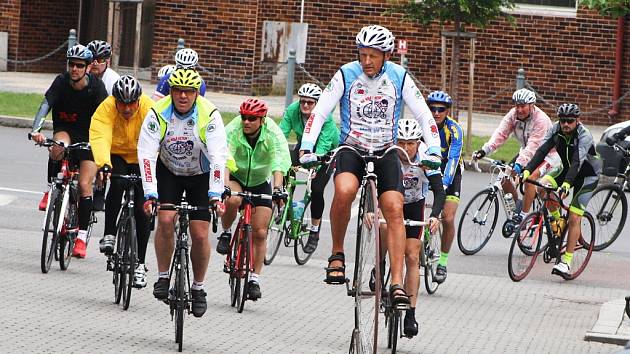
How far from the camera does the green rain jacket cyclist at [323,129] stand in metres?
15.5

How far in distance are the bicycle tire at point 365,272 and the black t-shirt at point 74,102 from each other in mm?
4449

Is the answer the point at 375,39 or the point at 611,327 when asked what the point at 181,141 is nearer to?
the point at 375,39

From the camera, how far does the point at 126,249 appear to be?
39.5ft

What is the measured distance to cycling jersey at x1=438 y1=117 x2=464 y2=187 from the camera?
1438cm

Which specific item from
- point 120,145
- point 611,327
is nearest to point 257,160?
point 120,145

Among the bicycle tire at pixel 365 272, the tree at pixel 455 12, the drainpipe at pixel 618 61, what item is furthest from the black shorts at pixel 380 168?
the drainpipe at pixel 618 61

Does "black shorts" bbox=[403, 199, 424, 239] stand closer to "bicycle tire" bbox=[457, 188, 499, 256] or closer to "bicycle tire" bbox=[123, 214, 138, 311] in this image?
"bicycle tire" bbox=[123, 214, 138, 311]

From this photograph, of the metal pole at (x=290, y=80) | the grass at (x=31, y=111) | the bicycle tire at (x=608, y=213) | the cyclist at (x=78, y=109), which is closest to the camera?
the cyclist at (x=78, y=109)

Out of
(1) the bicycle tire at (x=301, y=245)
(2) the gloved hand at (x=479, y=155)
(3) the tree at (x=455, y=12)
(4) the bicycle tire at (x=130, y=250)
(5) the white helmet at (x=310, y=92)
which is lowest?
(1) the bicycle tire at (x=301, y=245)

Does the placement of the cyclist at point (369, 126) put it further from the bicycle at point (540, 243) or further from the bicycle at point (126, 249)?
the bicycle at point (540, 243)

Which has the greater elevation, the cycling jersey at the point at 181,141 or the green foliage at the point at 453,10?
the green foliage at the point at 453,10

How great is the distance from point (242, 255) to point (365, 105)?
2.55 meters

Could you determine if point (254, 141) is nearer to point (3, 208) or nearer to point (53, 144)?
point (53, 144)

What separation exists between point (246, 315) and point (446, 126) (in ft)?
10.0
